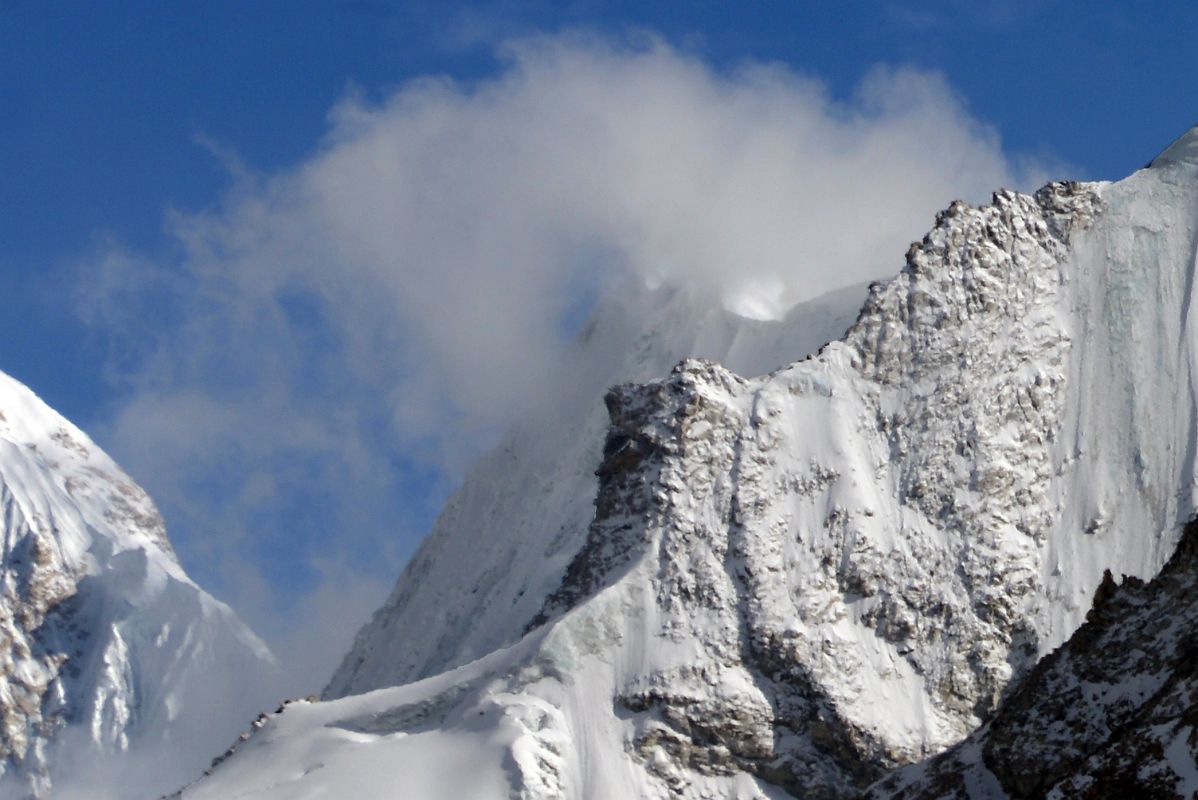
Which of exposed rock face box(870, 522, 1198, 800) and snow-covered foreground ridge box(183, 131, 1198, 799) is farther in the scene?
snow-covered foreground ridge box(183, 131, 1198, 799)

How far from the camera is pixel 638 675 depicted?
570 feet

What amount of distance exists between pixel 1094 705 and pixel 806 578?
9343 cm

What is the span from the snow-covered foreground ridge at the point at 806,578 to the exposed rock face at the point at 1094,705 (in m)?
71.6

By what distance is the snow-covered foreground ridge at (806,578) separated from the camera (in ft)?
556

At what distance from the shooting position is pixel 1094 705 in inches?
3455

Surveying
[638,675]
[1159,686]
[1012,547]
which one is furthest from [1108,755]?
[1012,547]

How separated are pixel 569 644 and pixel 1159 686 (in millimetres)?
93461

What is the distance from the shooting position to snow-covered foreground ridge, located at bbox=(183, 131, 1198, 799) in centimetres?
16938

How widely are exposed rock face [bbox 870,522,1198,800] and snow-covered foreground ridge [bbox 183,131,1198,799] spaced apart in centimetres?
7156

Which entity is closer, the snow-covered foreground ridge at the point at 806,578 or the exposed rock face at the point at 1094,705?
the exposed rock face at the point at 1094,705

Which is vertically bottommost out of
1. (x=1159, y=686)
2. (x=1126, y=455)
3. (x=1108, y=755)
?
(x=1108, y=755)

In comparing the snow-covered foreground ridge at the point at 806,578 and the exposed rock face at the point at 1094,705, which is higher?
the snow-covered foreground ridge at the point at 806,578

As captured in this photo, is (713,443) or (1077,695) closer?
(1077,695)

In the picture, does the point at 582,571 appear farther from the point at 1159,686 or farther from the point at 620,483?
the point at 1159,686
